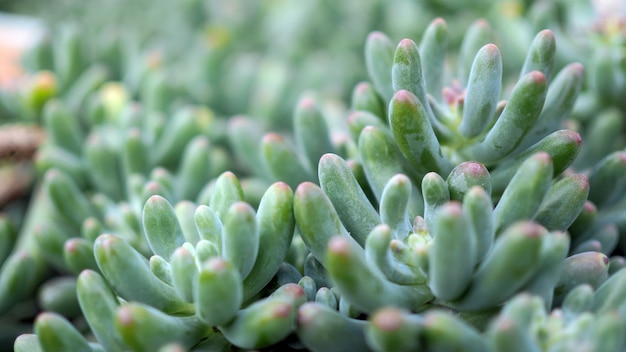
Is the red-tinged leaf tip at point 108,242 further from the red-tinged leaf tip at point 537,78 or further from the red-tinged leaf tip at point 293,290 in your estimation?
the red-tinged leaf tip at point 537,78

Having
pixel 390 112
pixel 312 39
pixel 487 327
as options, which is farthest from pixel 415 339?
pixel 312 39

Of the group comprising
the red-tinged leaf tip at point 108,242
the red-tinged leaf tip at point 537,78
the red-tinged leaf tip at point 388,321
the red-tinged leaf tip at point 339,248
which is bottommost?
the red-tinged leaf tip at point 388,321

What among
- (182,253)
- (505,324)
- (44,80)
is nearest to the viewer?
(505,324)

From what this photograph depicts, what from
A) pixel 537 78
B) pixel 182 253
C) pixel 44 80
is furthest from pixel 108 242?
pixel 44 80

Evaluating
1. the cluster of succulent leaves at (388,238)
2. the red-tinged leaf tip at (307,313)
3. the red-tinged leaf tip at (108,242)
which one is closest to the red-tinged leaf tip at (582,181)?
the cluster of succulent leaves at (388,238)

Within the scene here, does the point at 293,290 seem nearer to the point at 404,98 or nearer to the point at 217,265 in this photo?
the point at 217,265

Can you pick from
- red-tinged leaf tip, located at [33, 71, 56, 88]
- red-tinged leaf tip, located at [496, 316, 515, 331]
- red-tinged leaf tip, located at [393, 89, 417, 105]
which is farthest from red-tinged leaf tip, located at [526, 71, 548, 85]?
red-tinged leaf tip, located at [33, 71, 56, 88]

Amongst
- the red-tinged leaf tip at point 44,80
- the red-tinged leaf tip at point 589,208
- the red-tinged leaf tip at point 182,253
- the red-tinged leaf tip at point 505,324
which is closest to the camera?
the red-tinged leaf tip at point 505,324

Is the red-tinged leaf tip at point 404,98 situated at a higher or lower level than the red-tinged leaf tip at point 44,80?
lower
